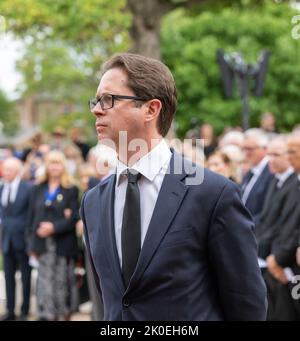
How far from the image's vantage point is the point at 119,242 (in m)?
3.25

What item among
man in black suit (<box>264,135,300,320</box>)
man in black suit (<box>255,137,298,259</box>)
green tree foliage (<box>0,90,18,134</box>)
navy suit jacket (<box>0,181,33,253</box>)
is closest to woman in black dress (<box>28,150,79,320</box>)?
navy suit jacket (<box>0,181,33,253</box>)

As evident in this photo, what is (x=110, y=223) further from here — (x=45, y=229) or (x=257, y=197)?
(x=45, y=229)

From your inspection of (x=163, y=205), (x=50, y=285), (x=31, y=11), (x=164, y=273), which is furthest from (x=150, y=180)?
(x=31, y=11)

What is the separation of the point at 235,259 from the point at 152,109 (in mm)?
693

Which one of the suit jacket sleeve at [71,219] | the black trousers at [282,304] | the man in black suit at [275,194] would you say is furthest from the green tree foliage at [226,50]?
the black trousers at [282,304]

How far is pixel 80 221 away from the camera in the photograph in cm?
906

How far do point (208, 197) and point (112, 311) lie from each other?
618 mm

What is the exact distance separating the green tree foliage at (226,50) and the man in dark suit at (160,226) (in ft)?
99.6

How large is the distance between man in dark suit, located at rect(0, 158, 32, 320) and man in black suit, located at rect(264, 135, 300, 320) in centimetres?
393

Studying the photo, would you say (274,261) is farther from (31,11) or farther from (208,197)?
(31,11)

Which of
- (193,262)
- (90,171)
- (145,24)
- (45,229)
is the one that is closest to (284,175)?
(90,171)

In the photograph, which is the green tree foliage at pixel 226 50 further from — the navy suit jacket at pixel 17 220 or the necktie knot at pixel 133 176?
the necktie knot at pixel 133 176

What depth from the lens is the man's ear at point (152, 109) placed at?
10.6 ft

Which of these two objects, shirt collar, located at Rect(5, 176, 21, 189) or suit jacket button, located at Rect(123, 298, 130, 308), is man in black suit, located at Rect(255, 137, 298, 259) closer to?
shirt collar, located at Rect(5, 176, 21, 189)
